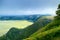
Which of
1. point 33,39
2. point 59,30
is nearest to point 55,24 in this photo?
point 59,30

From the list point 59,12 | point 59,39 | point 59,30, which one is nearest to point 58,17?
point 59,12

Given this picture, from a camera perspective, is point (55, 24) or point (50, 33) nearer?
point (50, 33)

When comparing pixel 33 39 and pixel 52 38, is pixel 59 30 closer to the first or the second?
pixel 52 38

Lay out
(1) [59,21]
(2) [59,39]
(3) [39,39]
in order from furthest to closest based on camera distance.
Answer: (1) [59,21] → (3) [39,39] → (2) [59,39]

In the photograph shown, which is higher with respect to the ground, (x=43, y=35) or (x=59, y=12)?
(x=59, y=12)

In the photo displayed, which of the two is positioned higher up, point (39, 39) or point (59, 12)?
point (59, 12)

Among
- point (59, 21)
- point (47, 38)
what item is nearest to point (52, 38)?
point (47, 38)

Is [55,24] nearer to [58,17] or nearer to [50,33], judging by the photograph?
[58,17]

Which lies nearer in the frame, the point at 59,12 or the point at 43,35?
the point at 43,35

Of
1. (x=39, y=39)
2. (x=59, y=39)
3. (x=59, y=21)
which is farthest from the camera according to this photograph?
(x=59, y=21)
